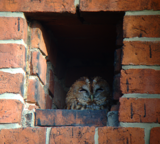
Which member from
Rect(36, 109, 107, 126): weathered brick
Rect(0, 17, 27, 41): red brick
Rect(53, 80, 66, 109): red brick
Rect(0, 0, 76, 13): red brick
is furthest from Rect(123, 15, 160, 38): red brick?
Rect(53, 80, 66, 109): red brick

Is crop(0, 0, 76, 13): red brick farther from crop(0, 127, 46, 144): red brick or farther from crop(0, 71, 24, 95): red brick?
crop(0, 127, 46, 144): red brick

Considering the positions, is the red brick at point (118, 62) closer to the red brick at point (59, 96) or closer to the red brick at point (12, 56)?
the red brick at point (12, 56)

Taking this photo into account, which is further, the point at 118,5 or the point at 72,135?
the point at 118,5

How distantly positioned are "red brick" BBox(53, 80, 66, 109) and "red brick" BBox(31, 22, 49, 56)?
409 mm

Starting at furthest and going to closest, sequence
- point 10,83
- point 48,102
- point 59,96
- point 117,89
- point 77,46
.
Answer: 1. point 59,96
2. point 77,46
3. point 48,102
4. point 117,89
5. point 10,83

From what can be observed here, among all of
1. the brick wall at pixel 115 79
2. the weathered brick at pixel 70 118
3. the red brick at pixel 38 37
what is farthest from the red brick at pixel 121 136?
the red brick at pixel 38 37

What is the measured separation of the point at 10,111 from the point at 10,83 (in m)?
0.14

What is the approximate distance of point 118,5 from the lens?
66.6 inches

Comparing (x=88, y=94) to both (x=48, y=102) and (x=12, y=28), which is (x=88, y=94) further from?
(x=12, y=28)

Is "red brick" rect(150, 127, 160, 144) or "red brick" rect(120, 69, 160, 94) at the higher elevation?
"red brick" rect(120, 69, 160, 94)

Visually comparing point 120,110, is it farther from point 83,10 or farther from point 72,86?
point 72,86

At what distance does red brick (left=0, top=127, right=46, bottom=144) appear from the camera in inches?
60.6

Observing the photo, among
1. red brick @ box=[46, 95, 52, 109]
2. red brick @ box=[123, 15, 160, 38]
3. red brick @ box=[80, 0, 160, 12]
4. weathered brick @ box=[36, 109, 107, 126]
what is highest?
red brick @ box=[80, 0, 160, 12]

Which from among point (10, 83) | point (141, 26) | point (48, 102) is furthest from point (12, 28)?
point (141, 26)
